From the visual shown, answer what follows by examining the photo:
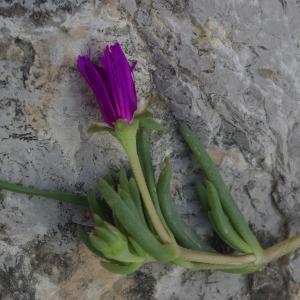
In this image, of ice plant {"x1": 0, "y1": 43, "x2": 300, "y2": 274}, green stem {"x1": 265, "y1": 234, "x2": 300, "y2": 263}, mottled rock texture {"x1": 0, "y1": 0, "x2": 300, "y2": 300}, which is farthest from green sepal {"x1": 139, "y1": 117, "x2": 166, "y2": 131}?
green stem {"x1": 265, "y1": 234, "x2": 300, "y2": 263}

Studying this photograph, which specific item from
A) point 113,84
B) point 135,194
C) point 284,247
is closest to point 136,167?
point 135,194

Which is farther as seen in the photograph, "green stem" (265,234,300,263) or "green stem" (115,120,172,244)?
"green stem" (265,234,300,263)

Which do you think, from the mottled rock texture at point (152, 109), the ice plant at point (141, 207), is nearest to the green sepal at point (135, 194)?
the ice plant at point (141, 207)

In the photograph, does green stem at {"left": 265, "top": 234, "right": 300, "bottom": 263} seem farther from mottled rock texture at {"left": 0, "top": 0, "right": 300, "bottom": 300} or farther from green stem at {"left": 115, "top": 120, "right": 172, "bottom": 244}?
green stem at {"left": 115, "top": 120, "right": 172, "bottom": 244}

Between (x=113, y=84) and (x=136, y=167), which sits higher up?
(x=113, y=84)

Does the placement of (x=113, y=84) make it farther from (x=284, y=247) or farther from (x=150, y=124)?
(x=284, y=247)

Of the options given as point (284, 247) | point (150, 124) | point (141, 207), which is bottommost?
point (284, 247)

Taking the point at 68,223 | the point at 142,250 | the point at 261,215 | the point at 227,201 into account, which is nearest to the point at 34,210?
the point at 68,223
